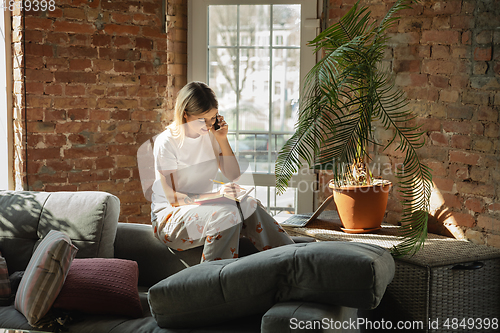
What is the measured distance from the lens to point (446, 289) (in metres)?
2.27

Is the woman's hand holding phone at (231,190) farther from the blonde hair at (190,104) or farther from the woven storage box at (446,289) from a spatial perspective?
the woven storage box at (446,289)

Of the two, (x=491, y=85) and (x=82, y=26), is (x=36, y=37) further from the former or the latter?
(x=491, y=85)

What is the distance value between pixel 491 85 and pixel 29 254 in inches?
103

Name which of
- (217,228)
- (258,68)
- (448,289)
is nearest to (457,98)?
(448,289)

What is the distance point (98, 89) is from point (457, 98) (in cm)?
237

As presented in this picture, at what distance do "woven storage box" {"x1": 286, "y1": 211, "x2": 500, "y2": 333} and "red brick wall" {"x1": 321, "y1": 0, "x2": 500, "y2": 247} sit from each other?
28 cm

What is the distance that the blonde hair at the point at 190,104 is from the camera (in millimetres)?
2510

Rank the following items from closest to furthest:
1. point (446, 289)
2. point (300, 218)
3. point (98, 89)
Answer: point (446, 289) → point (300, 218) → point (98, 89)

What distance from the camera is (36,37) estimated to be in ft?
9.85

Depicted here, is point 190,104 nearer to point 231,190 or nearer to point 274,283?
point 231,190

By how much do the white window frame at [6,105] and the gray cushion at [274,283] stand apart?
2018 mm

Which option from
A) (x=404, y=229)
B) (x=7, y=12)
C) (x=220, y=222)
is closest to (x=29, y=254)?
(x=220, y=222)

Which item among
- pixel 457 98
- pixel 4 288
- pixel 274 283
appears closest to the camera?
pixel 274 283

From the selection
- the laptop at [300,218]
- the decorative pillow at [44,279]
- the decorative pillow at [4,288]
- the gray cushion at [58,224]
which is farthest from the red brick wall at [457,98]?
the decorative pillow at [4,288]
